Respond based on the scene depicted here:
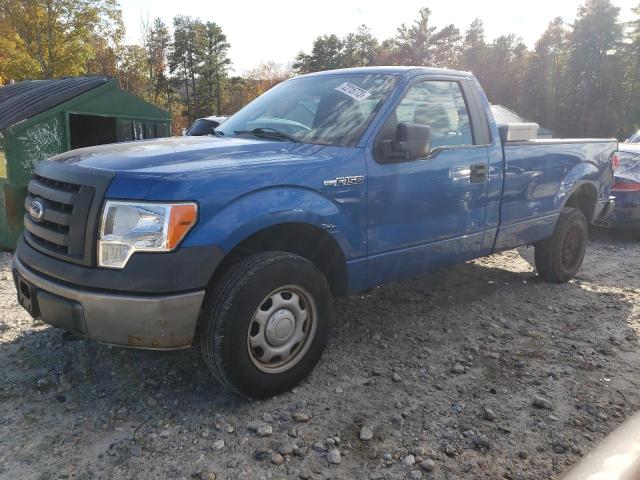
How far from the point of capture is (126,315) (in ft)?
8.02

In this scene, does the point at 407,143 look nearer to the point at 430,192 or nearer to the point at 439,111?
the point at 430,192

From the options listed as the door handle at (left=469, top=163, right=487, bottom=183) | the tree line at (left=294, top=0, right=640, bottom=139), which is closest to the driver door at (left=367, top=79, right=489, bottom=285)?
the door handle at (left=469, top=163, right=487, bottom=183)

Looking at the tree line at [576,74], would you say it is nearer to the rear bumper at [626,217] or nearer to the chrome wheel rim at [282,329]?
the rear bumper at [626,217]

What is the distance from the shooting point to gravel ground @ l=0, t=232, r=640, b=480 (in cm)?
243

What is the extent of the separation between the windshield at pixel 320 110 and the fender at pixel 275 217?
1.67 feet

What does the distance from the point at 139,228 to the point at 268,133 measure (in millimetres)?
1365

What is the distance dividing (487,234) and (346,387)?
5.98 ft

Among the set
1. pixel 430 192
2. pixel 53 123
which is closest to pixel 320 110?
pixel 430 192

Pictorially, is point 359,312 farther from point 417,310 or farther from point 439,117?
point 439,117

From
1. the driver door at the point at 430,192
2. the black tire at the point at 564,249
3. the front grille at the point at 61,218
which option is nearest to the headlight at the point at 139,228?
the front grille at the point at 61,218

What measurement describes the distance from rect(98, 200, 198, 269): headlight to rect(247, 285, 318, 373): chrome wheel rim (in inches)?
24.1

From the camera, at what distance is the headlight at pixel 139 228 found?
2432mm

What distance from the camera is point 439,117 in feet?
12.8

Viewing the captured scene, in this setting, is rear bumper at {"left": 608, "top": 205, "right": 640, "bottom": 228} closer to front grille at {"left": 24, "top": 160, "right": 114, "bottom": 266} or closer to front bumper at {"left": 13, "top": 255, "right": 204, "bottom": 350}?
front bumper at {"left": 13, "top": 255, "right": 204, "bottom": 350}
